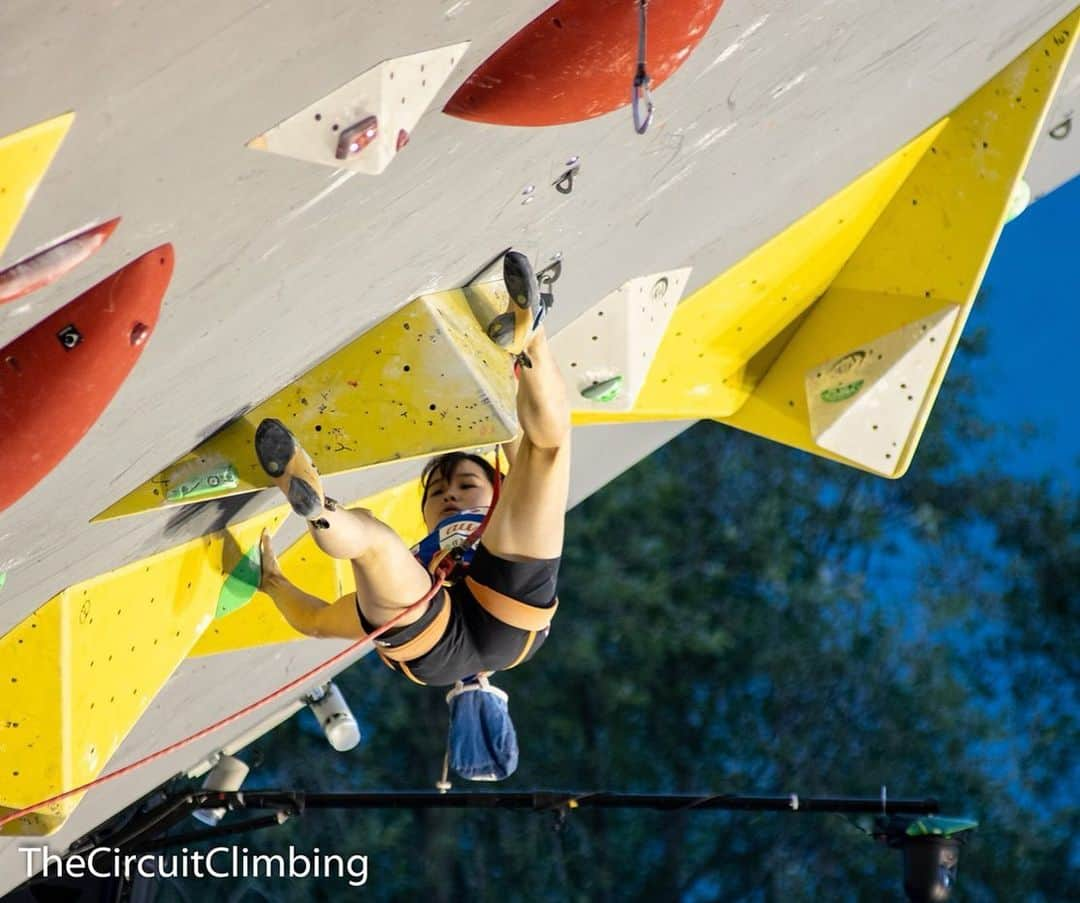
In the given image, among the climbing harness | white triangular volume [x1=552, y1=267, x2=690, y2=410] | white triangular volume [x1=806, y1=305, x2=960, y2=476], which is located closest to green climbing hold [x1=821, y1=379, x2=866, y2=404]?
white triangular volume [x1=806, y1=305, x2=960, y2=476]

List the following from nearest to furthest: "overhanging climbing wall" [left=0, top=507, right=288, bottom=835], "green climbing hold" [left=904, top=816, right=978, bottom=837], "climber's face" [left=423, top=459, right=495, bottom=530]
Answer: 1. "overhanging climbing wall" [left=0, top=507, right=288, bottom=835]
2. "climber's face" [left=423, top=459, right=495, bottom=530]
3. "green climbing hold" [left=904, top=816, right=978, bottom=837]

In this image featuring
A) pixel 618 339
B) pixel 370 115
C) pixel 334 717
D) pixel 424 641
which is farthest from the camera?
pixel 334 717

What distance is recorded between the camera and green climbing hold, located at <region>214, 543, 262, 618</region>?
3.07 meters

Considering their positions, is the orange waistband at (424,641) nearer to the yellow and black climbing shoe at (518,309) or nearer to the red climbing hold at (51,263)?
the yellow and black climbing shoe at (518,309)

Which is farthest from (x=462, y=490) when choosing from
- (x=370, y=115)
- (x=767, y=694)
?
(x=767, y=694)

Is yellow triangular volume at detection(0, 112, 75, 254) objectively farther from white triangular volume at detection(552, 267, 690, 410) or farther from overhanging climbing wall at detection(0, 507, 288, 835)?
white triangular volume at detection(552, 267, 690, 410)

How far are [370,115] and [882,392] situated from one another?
1537 mm

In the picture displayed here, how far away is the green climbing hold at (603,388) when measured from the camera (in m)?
3.10

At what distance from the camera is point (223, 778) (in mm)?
4676

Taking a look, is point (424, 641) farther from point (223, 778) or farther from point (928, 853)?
point (223, 778)

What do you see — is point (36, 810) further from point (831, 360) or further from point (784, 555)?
point (784, 555)

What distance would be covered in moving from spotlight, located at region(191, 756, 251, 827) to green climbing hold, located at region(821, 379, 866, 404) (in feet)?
6.52

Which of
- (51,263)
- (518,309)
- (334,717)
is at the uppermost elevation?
(51,263)

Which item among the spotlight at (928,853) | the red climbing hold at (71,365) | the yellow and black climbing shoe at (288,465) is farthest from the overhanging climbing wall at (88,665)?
the spotlight at (928,853)
